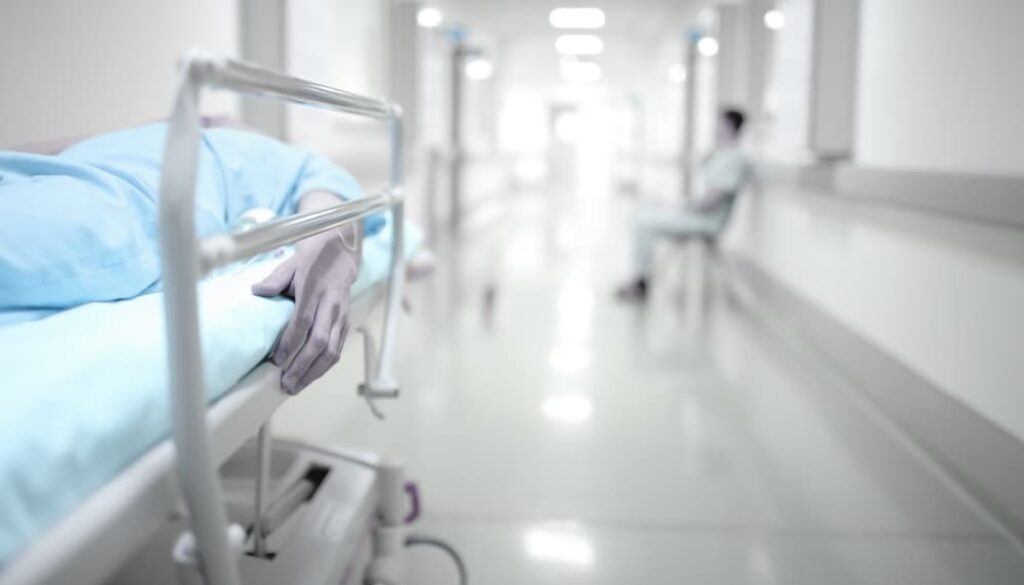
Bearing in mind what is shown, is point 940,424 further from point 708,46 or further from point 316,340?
point 708,46

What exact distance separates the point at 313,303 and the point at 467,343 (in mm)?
2986

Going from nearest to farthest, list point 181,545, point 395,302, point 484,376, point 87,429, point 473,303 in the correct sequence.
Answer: point 87,429
point 181,545
point 395,302
point 484,376
point 473,303

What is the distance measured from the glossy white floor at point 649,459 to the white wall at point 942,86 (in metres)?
0.99

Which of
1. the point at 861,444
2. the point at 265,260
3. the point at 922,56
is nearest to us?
the point at 265,260

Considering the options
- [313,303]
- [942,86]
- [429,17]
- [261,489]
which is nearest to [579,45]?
[429,17]

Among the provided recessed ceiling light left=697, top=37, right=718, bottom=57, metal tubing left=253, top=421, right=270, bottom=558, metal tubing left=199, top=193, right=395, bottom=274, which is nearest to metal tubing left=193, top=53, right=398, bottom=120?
metal tubing left=199, top=193, right=395, bottom=274

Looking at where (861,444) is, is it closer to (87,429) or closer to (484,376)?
(484,376)

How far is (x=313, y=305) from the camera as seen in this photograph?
1.32 m

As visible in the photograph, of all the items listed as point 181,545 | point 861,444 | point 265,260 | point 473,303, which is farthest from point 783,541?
point 473,303

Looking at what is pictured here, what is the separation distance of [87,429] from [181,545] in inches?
7.4

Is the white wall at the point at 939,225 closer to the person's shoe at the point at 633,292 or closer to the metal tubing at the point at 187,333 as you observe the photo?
the person's shoe at the point at 633,292

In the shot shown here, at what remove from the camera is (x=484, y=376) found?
12.1ft

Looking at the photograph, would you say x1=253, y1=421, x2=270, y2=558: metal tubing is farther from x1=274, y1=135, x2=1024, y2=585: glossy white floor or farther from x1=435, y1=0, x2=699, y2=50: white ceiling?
x1=435, y1=0, x2=699, y2=50: white ceiling

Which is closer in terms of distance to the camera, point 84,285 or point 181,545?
point 181,545
